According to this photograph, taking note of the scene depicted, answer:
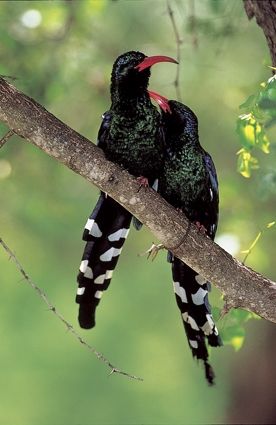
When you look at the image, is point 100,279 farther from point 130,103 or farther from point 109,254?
point 130,103

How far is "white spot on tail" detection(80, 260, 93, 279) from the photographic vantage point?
14.8ft

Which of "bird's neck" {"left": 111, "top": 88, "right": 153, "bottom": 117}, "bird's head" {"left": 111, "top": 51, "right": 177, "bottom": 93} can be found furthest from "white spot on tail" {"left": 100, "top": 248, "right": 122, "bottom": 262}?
"bird's head" {"left": 111, "top": 51, "right": 177, "bottom": 93}

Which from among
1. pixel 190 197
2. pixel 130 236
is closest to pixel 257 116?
pixel 190 197

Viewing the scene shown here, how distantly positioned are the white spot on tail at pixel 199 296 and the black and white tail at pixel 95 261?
1.48 feet

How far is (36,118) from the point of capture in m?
4.01

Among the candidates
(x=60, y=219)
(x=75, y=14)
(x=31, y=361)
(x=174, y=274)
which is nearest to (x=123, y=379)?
(x=31, y=361)

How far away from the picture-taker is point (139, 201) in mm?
4039

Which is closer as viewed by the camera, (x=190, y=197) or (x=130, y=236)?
(x=190, y=197)

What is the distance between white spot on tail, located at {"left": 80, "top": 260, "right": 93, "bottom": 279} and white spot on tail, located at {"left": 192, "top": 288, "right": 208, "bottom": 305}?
0.55 metres

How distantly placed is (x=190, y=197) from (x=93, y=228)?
55cm

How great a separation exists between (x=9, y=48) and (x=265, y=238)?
2726 millimetres

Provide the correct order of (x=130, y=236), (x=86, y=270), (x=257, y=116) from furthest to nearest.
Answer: (x=130, y=236) < (x=86, y=270) < (x=257, y=116)

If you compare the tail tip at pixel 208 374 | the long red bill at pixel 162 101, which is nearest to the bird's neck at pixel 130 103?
the long red bill at pixel 162 101

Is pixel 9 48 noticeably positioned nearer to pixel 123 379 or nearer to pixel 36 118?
pixel 36 118
